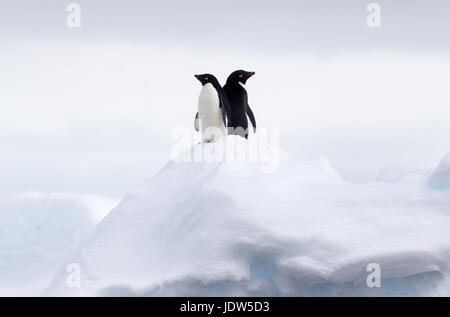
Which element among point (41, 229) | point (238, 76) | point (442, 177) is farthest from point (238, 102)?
point (41, 229)

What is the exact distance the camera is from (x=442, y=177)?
5.95 metres

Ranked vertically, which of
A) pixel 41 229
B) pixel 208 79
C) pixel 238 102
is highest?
pixel 208 79

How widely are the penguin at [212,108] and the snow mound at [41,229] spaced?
2026 millimetres

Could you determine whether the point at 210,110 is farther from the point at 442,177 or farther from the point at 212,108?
the point at 442,177

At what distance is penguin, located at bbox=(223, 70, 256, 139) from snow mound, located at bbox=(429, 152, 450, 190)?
2.10 m

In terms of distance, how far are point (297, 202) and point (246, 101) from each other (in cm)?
242

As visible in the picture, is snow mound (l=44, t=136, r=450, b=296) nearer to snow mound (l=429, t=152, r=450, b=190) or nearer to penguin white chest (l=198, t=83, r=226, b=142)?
snow mound (l=429, t=152, r=450, b=190)

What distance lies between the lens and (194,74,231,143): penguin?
723 centimetres

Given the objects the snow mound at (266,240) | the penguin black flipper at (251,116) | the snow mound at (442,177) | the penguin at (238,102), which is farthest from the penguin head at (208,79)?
the snow mound at (442,177)

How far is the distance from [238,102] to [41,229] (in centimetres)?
269

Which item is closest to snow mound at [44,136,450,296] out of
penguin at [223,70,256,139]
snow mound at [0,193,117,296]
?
penguin at [223,70,256,139]

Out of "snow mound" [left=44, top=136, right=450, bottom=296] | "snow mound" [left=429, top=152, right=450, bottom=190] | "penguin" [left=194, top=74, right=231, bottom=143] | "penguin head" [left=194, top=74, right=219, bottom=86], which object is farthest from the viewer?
"penguin head" [left=194, top=74, right=219, bottom=86]

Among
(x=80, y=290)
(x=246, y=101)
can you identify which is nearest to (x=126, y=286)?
(x=80, y=290)
